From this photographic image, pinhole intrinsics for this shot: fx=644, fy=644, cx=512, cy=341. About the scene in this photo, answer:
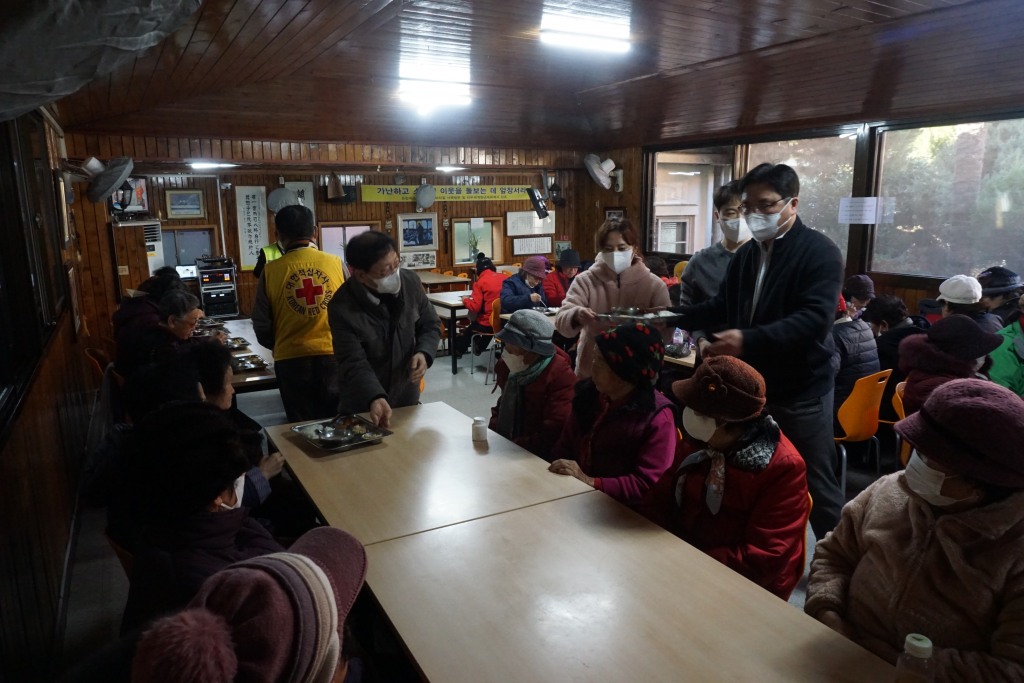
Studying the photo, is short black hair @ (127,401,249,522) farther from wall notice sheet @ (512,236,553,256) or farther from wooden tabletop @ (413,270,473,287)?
wall notice sheet @ (512,236,553,256)

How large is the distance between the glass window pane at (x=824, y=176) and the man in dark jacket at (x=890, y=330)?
243cm

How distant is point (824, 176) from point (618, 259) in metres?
4.79

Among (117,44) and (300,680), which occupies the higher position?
(117,44)

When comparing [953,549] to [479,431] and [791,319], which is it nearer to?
[791,319]

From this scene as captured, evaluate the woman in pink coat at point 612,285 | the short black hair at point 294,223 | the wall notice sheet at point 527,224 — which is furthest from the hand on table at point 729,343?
the wall notice sheet at point 527,224

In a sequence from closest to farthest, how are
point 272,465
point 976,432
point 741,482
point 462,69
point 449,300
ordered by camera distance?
point 976,432
point 741,482
point 272,465
point 462,69
point 449,300

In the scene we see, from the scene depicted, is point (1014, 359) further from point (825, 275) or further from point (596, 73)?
point (596, 73)

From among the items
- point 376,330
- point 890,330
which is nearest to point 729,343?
point 376,330

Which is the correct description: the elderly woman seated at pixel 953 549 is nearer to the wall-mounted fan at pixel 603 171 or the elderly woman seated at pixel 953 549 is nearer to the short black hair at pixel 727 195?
the short black hair at pixel 727 195

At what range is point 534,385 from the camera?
3070 millimetres

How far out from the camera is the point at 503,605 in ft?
5.09

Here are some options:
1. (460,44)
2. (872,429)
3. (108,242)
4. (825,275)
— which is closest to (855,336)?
(872,429)

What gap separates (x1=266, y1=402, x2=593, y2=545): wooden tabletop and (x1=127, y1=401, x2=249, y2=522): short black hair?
54cm

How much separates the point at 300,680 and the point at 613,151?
392 inches
